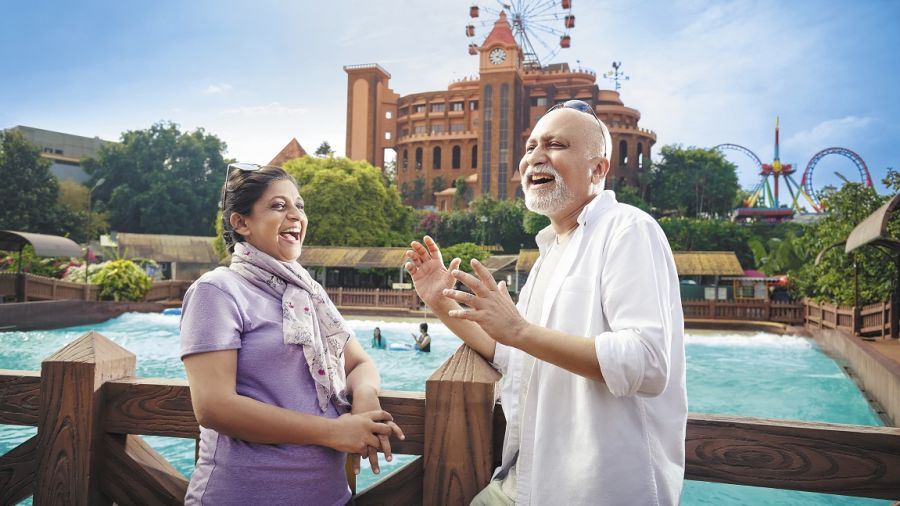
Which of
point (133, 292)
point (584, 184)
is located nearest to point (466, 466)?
point (584, 184)

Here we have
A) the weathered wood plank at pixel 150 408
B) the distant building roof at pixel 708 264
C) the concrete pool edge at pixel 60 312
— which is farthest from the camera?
the distant building roof at pixel 708 264

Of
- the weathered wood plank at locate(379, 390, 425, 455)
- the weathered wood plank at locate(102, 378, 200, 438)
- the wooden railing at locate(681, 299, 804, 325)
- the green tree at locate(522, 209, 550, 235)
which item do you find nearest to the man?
the weathered wood plank at locate(379, 390, 425, 455)

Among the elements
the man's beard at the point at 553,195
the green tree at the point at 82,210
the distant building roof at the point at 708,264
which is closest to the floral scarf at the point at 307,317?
the man's beard at the point at 553,195

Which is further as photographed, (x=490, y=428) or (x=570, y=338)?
(x=490, y=428)

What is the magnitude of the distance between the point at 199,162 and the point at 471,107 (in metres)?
23.7

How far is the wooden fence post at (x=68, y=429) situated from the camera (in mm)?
1850

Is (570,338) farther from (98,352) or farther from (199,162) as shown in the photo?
(199,162)

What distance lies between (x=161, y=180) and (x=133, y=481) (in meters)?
50.7

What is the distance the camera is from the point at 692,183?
157ft

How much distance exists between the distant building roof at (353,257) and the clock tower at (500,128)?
25.0 m

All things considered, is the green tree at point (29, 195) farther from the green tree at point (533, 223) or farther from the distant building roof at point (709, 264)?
the distant building roof at point (709, 264)

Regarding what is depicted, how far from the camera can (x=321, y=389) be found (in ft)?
5.18

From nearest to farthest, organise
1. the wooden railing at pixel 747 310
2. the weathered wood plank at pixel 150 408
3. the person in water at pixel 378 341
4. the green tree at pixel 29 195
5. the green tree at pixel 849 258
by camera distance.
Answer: the weathered wood plank at pixel 150 408
the green tree at pixel 849 258
the person in water at pixel 378 341
the wooden railing at pixel 747 310
the green tree at pixel 29 195

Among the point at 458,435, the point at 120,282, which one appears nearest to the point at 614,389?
the point at 458,435
